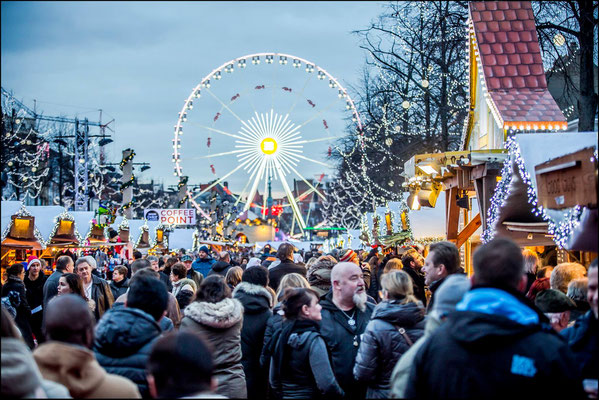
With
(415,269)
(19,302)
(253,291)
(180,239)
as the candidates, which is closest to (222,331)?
(253,291)

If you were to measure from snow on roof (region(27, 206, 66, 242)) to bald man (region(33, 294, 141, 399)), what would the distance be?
1462cm

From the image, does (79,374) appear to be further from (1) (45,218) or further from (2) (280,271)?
(1) (45,218)

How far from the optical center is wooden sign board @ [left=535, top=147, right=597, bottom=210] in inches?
204

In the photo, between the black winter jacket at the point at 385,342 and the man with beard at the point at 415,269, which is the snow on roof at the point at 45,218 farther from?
the black winter jacket at the point at 385,342

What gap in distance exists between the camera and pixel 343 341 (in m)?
6.04

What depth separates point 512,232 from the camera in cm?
1031

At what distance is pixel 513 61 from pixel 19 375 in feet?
40.1

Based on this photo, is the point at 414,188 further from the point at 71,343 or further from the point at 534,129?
the point at 71,343

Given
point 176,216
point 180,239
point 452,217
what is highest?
point 176,216

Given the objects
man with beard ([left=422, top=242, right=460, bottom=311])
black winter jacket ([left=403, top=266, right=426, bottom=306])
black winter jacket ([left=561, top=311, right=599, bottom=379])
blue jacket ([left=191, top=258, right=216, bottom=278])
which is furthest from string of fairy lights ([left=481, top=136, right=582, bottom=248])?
blue jacket ([left=191, top=258, right=216, bottom=278])

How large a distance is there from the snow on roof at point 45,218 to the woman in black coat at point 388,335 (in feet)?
45.6

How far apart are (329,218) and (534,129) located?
2202 inches

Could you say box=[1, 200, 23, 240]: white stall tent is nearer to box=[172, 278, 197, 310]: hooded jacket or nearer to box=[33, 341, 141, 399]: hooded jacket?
box=[172, 278, 197, 310]: hooded jacket

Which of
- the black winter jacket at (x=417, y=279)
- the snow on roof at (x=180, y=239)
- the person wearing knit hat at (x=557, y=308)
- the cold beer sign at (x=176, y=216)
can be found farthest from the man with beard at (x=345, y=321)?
the cold beer sign at (x=176, y=216)
